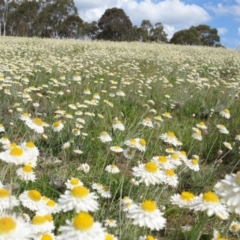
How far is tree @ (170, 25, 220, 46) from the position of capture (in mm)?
56388

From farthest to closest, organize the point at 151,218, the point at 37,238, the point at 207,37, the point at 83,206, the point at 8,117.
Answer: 1. the point at 207,37
2. the point at 8,117
3. the point at 37,238
4. the point at 151,218
5. the point at 83,206

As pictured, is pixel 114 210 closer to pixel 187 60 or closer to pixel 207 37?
pixel 187 60

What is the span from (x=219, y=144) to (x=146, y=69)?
18.8 ft

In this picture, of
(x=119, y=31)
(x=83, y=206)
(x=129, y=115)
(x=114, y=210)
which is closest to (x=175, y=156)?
(x=114, y=210)

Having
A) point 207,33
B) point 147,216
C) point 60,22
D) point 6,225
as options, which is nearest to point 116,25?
point 60,22

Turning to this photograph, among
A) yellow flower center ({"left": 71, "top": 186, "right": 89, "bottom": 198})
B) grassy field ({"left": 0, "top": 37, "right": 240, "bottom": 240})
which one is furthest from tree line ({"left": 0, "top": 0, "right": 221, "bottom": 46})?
yellow flower center ({"left": 71, "top": 186, "right": 89, "bottom": 198})

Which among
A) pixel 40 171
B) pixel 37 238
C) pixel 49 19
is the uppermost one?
pixel 49 19

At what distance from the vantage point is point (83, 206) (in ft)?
5.27

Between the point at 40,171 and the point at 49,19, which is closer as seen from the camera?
the point at 40,171

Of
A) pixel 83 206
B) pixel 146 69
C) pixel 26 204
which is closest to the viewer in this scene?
pixel 83 206

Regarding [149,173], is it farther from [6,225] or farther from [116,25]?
[116,25]

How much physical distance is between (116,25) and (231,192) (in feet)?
181

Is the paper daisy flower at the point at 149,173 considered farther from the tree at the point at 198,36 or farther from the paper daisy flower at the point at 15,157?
the tree at the point at 198,36

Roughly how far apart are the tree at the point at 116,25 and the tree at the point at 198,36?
28.2ft
